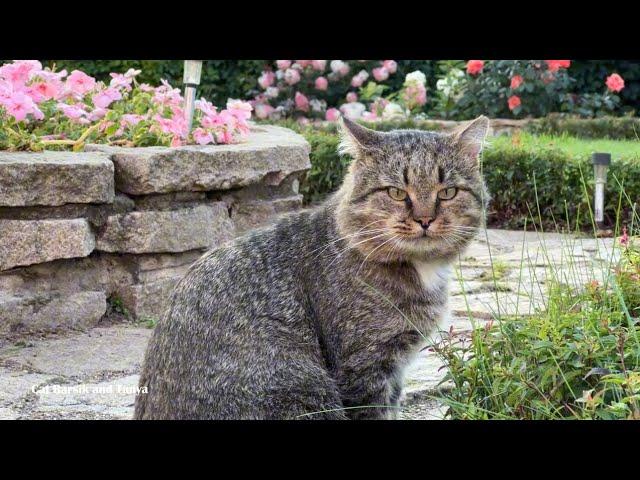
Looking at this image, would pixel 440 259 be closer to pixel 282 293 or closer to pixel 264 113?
pixel 282 293

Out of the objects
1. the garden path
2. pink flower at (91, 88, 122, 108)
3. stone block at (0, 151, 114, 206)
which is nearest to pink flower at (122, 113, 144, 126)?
pink flower at (91, 88, 122, 108)

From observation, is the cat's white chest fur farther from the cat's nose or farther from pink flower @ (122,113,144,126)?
pink flower @ (122,113,144,126)

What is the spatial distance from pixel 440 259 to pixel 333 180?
5.44 metres

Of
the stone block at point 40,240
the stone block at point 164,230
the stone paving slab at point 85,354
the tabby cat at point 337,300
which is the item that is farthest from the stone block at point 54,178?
the tabby cat at point 337,300

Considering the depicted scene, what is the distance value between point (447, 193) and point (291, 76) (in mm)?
8199

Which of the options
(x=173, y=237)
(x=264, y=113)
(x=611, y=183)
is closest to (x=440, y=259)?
(x=173, y=237)

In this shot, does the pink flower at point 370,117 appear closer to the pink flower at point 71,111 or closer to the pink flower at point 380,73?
the pink flower at point 380,73

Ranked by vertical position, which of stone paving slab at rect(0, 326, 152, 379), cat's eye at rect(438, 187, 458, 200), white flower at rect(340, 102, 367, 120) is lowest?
stone paving slab at rect(0, 326, 152, 379)

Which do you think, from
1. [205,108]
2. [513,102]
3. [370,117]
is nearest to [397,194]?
[205,108]

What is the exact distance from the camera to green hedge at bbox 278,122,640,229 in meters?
7.77

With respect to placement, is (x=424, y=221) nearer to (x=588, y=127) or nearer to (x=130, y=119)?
(x=130, y=119)

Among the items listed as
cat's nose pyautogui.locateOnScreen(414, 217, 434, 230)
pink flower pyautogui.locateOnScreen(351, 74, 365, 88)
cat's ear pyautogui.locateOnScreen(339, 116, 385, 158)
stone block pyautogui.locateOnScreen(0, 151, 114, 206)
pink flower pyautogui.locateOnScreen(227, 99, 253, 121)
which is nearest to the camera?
cat's nose pyautogui.locateOnScreen(414, 217, 434, 230)

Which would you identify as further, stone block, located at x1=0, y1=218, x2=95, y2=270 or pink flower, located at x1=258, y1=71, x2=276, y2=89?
pink flower, located at x1=258, y1=71, x2=276, y2=89
